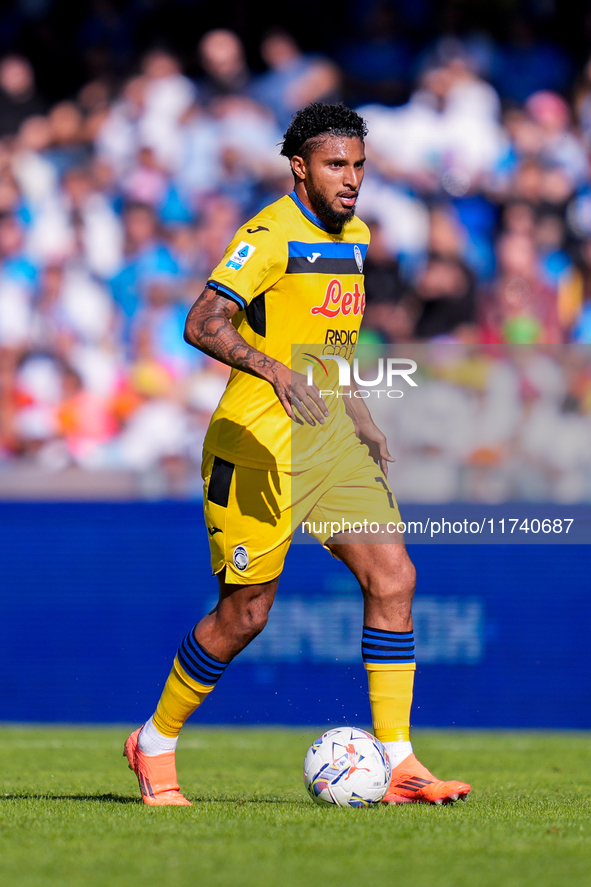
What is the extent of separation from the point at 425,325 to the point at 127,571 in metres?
3.08

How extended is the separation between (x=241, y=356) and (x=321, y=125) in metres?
1.00

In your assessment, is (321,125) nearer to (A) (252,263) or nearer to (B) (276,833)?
(A) (252,263)

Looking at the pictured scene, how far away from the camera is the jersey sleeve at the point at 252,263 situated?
392 centimetres

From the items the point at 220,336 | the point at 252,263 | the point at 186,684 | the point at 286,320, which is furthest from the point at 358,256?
the point at 186,684

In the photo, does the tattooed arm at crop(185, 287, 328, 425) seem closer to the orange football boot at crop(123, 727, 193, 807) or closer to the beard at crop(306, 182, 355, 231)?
the beard at crop(306, 182, 355, 231)

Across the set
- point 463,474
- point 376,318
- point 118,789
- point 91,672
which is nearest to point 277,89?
point 376,318

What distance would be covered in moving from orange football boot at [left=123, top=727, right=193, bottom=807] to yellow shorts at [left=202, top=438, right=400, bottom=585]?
0.71 metres

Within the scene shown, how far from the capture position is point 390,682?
4.18 m

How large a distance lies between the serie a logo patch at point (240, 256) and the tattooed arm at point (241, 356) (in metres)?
0.11

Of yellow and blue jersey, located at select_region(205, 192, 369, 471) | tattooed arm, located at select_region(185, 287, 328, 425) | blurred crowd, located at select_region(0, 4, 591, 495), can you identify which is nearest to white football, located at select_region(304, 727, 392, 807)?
yellow and blue jersey, located at select_region(205, 192, 369, 471)

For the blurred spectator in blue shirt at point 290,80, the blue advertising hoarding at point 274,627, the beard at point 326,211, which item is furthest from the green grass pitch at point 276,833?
the blurred spectator in blue shirt at point 290,80

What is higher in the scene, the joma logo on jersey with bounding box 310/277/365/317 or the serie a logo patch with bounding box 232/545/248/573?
the joma logo on jersey with bounding box 310/277/365/317

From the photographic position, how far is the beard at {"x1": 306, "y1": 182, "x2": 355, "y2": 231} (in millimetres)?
4176

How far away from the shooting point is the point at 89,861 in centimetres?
295
